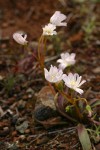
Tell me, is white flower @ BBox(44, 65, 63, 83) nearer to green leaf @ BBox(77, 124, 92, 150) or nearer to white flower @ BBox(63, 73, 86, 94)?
white flower @ BBox(63, 73, 86, 94)

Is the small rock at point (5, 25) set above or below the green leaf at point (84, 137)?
above

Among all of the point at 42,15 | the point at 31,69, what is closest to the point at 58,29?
the point at 42,15

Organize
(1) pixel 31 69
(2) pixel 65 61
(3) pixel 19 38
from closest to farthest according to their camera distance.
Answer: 1. (3) pixel 19 38
2. (2) pixel 65 61
3. (1) pixel 31 69

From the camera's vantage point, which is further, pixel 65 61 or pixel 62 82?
pixel 65 61

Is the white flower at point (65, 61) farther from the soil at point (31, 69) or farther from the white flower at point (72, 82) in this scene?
the white flower at point (72, 82)

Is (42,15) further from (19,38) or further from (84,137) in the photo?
(84,137)

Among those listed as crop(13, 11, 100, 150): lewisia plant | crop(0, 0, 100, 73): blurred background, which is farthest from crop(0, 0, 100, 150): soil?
crop(13, 11, 100, 150): lewisia plant

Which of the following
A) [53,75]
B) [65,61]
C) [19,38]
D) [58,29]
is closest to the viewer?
[53,75]

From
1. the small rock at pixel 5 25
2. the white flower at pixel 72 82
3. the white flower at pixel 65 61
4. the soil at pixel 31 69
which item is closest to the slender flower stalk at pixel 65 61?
the white flower at pixel 65 61

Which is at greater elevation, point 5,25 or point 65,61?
point 5,25
